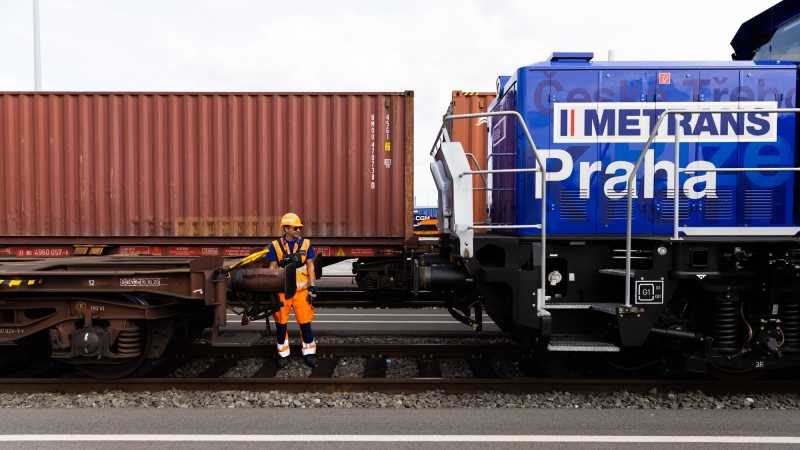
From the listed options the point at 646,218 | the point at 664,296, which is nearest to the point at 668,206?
the point at 646,218

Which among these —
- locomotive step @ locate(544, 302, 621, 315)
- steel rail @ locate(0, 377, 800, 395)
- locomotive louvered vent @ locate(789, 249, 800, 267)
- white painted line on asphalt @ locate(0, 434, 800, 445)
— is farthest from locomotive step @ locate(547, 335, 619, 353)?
locomotive louvered vent @ locate(789, 249, 800, 267)

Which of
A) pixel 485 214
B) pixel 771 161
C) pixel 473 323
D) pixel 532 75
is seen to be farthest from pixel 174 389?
pixel 771 161

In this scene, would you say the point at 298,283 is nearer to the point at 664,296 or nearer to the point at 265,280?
the point at 265,280

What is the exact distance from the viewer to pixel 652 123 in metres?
4.95

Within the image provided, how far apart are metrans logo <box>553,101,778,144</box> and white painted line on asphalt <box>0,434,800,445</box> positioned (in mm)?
2738

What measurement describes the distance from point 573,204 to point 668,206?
946 millimetres

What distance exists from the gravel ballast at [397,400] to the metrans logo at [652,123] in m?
2.49

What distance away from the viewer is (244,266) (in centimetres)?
543

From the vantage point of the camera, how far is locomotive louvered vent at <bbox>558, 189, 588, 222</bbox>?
505 centimetres

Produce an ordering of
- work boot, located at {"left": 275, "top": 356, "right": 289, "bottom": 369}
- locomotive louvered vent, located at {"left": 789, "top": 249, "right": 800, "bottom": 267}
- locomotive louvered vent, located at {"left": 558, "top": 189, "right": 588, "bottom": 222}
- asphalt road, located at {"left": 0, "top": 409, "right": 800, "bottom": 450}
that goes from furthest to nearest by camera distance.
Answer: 1. work boot, located at {"left": 275, "top": 356, "right": 289, "bottom": 369}
2. locomotive louvered vent, located at {"left": 558, "top": 189, "right": 588, "bottom": 222}
3. locomotive louvered vent, located at {"left": 789, "top": 249, "right": 800, "bottom": 267}
4. asphalt road, located at {"left": 0, "top": 409, "right": 800, "bottom": 450}

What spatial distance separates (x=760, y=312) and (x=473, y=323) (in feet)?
8.89

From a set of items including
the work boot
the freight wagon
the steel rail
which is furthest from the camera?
the freight wagon

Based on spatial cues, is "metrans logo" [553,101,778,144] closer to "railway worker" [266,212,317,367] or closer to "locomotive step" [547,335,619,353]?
"locomotive step" [547,335,619,353]

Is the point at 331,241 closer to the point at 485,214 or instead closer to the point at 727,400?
the point at 485,214
